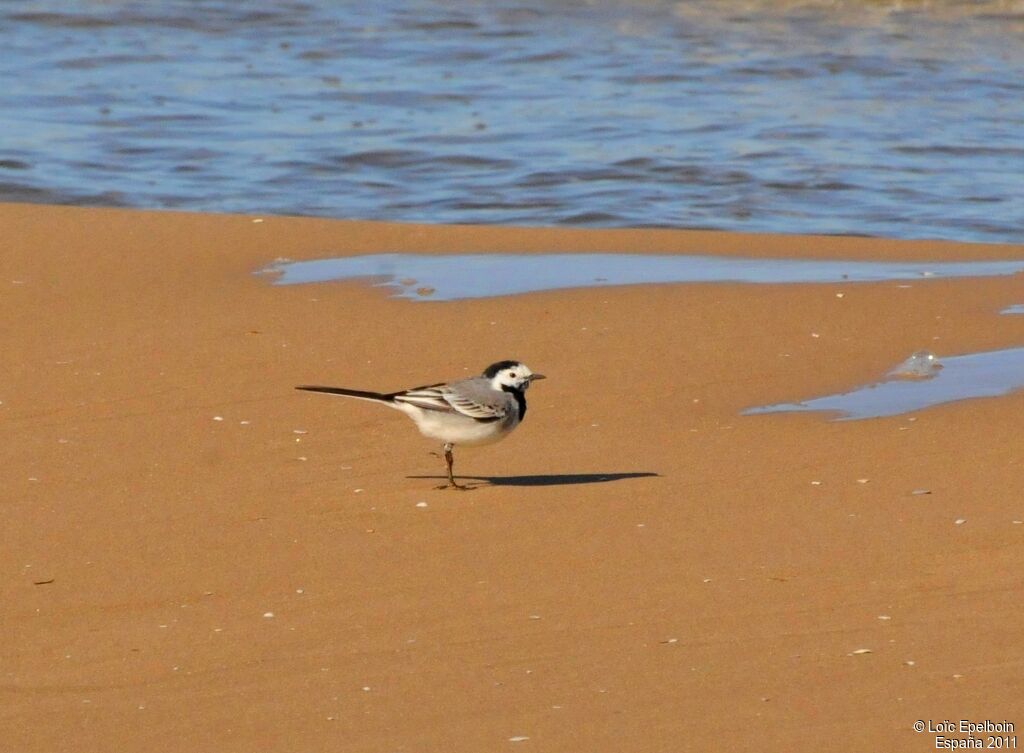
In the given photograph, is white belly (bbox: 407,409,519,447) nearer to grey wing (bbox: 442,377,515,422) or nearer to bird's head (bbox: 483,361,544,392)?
grey wing (bbox: 442,377,515,422)

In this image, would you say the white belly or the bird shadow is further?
the bird shadow

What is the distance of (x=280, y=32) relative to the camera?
23516 mm

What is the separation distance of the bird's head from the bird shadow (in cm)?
37

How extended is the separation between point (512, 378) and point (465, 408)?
1.00 ft

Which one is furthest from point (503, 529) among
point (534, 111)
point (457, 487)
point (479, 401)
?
point (534, 111)

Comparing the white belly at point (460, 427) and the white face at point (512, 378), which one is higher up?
the white face at point (512, 378)

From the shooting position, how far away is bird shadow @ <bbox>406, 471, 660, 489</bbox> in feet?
22.2

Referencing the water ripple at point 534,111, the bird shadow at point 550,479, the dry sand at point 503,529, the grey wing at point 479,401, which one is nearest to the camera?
the dry sand at point 503,529

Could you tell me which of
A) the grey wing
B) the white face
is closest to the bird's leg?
the grey wing

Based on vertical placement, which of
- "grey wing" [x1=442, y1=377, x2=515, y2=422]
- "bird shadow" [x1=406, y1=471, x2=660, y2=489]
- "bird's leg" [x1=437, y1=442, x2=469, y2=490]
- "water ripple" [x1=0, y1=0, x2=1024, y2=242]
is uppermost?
"grey wing" [x1=442, y1=377, x2=515, y2=422]

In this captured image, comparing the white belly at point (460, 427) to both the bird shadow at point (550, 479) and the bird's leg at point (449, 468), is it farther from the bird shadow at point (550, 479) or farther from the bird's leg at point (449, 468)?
the bird shadow at point (550, 479)

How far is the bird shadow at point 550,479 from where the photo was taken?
266 inches

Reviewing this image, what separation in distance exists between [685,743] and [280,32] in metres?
20.3

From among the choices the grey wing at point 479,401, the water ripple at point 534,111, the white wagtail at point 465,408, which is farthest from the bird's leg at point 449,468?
the water ripple at point 534,111
